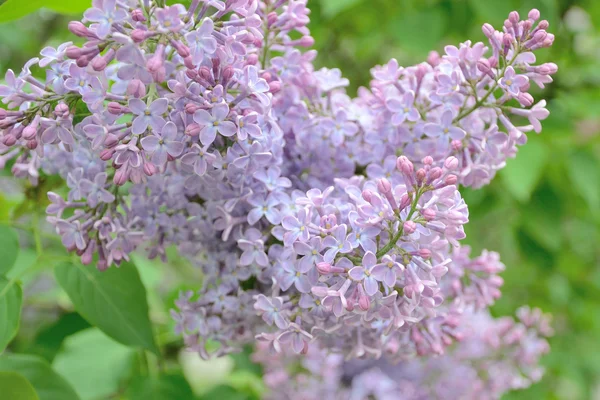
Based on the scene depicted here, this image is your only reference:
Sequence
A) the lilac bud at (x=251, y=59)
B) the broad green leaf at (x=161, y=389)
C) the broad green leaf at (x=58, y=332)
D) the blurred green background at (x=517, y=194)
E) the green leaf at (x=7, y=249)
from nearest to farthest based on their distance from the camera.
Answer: the lilac bud at (x=251, y=59)
the green leaf at (x=7, y=249)
the broad green leaf at (x=161, y=389)
the broad green leaf at (x=58, y=332)
the blurred green background at (x=517, y=194)

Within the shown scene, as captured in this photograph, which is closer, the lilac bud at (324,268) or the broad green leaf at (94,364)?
the lilac bud at (324,268)

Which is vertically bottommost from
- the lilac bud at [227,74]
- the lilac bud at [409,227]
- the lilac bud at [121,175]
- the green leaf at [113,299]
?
the green leaf at [113,299]

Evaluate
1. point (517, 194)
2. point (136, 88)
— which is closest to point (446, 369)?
point (517, 194)

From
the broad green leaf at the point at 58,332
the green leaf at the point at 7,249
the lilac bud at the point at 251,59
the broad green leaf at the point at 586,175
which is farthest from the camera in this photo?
the broad green leaf at the point at 586,175

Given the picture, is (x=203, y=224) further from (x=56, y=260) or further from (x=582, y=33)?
(x=582, y=33)

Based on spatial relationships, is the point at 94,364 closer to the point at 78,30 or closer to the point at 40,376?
the point at 40,376

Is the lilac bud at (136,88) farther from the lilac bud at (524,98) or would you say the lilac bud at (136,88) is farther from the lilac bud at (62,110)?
the lilac bud at (524,98)

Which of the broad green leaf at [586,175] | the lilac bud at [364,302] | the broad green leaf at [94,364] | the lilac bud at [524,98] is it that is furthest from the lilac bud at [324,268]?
the broad green leaf at [586,175]
